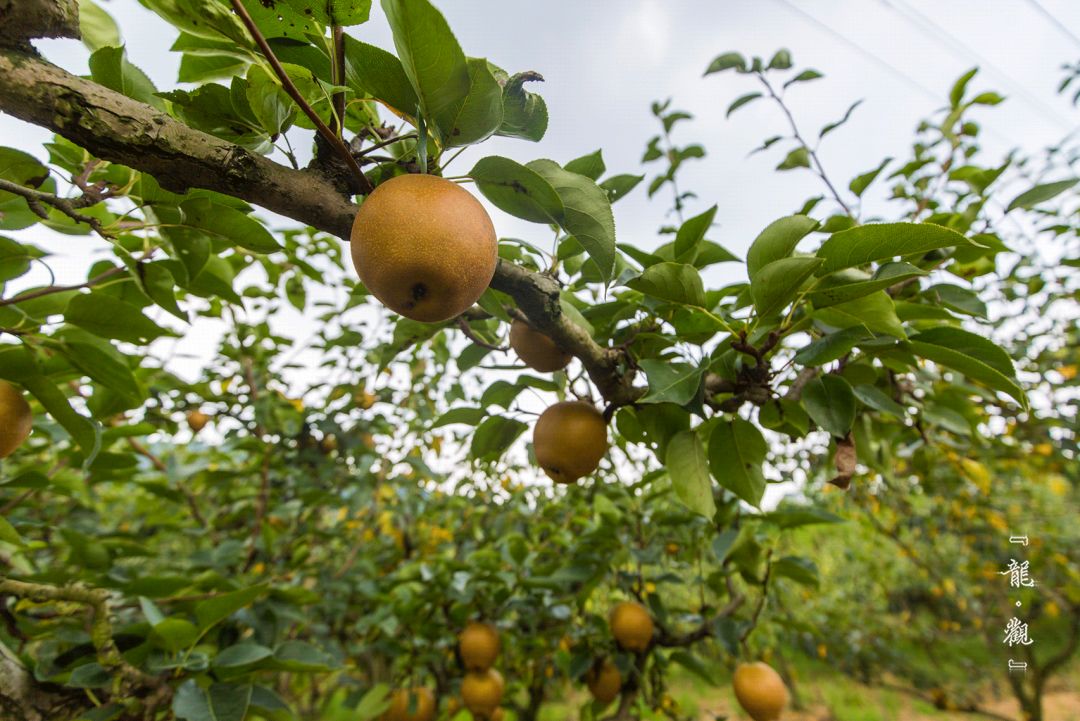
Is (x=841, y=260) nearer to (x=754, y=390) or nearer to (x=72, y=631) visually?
(x=754, y=390)

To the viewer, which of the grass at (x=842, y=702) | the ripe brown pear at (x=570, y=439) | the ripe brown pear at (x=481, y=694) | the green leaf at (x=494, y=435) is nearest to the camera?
the ripe brown pear at (x=570, y=439)

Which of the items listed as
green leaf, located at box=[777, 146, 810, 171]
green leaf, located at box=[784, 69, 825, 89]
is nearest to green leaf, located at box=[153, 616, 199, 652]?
green leaf, located at box=[777, 146, 810, 171]

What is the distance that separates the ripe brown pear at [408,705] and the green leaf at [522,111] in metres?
1.71

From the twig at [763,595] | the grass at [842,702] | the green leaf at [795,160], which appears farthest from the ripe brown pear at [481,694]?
the grass at [842,702]

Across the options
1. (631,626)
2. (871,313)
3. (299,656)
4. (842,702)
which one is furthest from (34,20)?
(842,702)

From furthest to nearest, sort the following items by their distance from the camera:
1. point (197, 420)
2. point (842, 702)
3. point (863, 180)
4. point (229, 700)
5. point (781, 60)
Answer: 1. point (842, 702)
2. point (197, 420)
3. point (781, 60)
4. point (863, 180)
5. point (229, 700)

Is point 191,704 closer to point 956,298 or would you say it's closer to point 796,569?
point 796,569

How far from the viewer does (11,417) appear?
0.81 m

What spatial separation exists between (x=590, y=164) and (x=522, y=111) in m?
0.23

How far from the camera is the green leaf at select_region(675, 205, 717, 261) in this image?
835 millimetres

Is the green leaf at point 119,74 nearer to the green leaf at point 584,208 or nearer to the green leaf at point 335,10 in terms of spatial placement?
the green leaf at point 335,10

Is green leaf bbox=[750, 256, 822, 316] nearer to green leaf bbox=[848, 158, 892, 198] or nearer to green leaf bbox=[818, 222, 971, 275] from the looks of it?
green leaf bbox=[818, 222, 971, 275]

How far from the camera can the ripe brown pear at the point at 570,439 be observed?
0.90 metres

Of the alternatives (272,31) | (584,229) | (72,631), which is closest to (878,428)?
(584,229)
